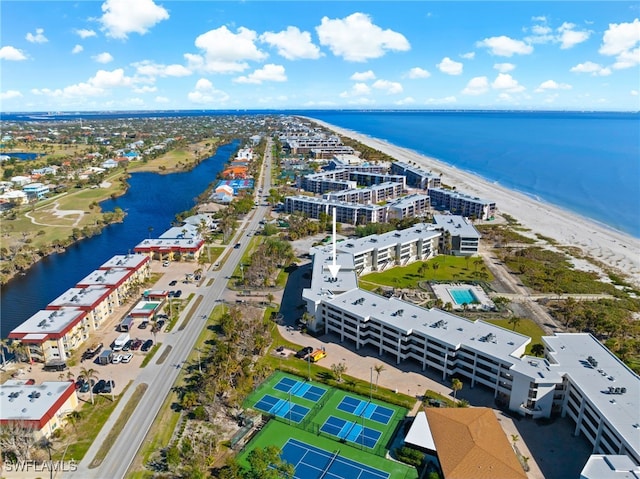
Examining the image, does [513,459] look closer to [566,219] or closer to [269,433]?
[269,433]

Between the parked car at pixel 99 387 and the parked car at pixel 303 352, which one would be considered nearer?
the parked car at pixel 99 387

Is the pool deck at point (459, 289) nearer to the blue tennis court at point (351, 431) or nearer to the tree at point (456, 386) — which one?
the tree at point (456, 386)

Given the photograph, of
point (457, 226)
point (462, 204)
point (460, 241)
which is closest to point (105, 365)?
point (460, 241)

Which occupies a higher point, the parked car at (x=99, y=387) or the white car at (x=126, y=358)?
the white car at (x=126, y=358)

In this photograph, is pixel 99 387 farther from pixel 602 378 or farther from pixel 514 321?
pixel 514 321

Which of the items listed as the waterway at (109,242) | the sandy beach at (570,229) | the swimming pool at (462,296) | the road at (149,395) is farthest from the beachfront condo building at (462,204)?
the waterway at (109,242)

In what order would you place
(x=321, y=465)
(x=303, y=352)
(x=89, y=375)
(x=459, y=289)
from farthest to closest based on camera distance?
(x=459, y=289), (x=303, y=352), (x=89, y=375), (x=321, y=465)

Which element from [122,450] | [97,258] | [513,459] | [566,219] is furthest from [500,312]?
[97,258]

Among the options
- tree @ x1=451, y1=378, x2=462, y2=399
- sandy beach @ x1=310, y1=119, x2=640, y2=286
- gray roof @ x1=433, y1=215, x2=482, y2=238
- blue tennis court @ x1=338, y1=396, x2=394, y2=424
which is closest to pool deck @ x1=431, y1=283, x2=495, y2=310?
gray roof @ x1=433, y1=215, x2=482, y2=238
